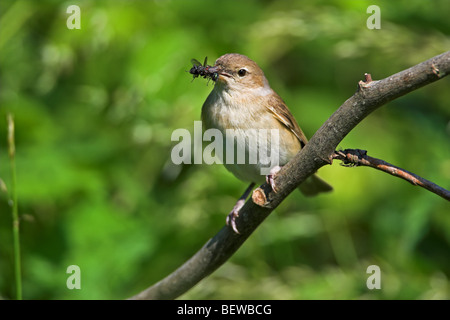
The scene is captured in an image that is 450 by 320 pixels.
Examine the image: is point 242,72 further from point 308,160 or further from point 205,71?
point 308,160

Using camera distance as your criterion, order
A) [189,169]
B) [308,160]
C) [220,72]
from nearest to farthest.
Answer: [308,160], [220,72], [189,169]

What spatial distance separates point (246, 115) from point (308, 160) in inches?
44.7

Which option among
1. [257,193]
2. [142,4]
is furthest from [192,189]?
[257,193]

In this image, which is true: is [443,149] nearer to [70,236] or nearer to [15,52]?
[70,236]

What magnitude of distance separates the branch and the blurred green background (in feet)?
4.28

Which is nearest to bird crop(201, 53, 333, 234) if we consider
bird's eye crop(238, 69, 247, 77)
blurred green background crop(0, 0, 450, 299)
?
bird's eye crop(238, 69, 247, 77)

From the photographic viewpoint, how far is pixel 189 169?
399cm

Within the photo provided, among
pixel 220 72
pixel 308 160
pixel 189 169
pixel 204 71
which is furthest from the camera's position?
pixel 189 169

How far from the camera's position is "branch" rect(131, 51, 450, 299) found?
138 cm

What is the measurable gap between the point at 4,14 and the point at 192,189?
192cm

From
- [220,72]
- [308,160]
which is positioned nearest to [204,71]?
[220,72]

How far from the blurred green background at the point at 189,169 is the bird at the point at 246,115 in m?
0.45

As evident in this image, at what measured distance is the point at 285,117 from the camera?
2922 millimetres
